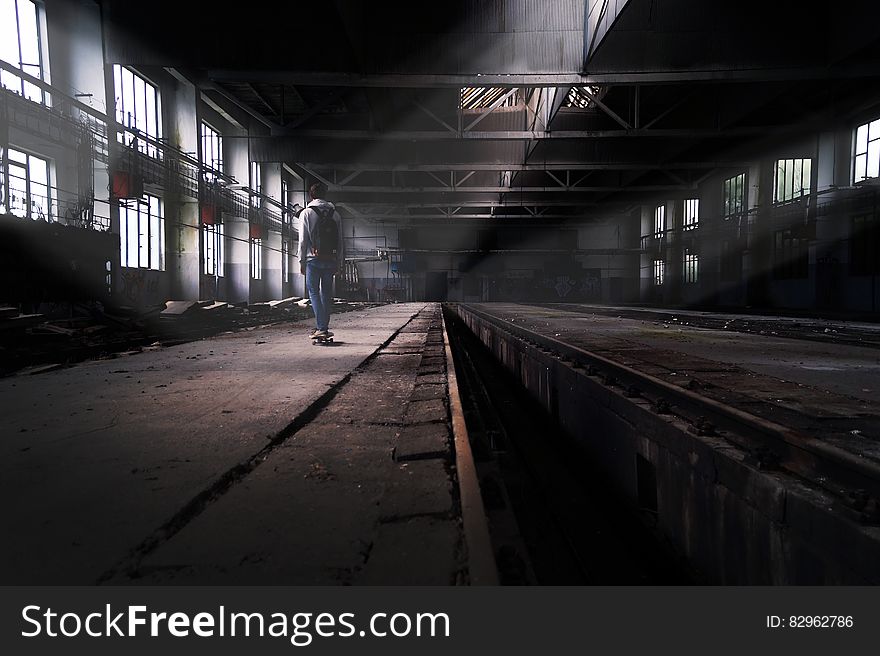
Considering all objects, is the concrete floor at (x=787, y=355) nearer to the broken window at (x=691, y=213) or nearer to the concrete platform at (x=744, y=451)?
the concrete platform at (x=744, y=451)

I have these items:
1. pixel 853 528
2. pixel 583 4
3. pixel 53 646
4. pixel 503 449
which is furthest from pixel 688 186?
pixel 53 646

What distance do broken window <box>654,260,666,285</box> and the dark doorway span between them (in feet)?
51.1

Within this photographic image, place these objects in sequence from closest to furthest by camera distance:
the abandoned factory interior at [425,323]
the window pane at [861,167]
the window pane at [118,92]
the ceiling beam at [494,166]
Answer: the abandoned factory interior at [425,323] → the window pane at [118,92] → the window pane at [861,167] → the ceiling beam at [494,166]

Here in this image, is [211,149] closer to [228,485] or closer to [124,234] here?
[124,234]

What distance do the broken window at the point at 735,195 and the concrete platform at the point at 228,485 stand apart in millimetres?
24063

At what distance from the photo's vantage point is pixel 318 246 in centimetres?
623

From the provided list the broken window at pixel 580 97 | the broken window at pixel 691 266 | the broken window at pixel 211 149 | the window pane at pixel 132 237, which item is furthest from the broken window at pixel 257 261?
the broken window at pixel 691 266

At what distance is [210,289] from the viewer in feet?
62.0

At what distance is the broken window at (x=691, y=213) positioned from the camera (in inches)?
1063

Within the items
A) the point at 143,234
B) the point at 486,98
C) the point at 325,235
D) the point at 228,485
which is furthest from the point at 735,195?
the point at 228,485

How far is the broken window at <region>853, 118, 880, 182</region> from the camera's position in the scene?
1599cm

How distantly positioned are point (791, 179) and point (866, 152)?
371 centimetres

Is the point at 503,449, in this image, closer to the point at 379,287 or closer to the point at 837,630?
the point at 837,630

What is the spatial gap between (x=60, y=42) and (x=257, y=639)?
15.0 m
